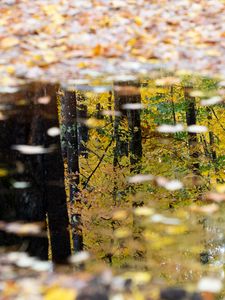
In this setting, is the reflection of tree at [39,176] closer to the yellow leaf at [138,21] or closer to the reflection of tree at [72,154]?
the yellow leaf at [138,21]

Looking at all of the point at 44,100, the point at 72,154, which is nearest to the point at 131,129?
the point at 72,154

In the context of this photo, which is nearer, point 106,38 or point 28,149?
point 28,149

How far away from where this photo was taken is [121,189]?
9930 mm

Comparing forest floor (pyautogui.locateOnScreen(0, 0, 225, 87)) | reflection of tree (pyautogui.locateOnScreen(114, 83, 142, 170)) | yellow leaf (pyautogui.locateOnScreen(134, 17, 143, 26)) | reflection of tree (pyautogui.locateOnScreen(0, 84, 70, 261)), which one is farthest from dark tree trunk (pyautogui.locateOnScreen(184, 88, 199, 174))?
reflection of tree (pyautogui.locateOnScreen(0, 84, 70, 261))

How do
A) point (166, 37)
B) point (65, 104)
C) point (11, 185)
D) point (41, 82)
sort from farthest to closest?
point (65, 104), point (166, 37), point (41, 82), point (11, 185)

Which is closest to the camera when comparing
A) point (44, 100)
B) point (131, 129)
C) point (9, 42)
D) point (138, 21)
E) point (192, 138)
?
point (44, 100)

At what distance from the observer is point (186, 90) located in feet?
39.5

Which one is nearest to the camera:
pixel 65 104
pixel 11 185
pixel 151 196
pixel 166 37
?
pixel 11 185

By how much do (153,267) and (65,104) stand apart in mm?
5104

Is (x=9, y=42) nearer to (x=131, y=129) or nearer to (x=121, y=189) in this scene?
(x=131, y=129)

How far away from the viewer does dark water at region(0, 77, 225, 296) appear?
521cm

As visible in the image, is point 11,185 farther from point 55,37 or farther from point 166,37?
point 166,37

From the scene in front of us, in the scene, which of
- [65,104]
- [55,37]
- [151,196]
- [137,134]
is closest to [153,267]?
[151,196]

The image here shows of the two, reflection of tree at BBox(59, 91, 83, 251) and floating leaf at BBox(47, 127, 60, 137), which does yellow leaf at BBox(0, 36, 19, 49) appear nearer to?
floating leaf at BBox(47, 127, 60, 137)
